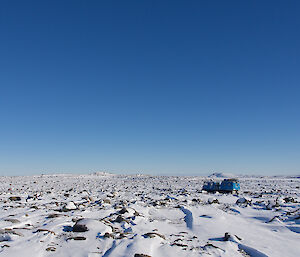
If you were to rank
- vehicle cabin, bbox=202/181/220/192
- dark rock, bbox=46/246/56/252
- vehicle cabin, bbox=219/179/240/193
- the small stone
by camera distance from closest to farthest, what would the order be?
1. dark rock, bbox=46/246/56/252
2. the small stone
3. vehicle cabin, bbox=219/179/240/193
4. vehicle cabin, bbox=202/181/220/192

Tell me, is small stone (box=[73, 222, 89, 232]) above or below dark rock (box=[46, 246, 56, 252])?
above

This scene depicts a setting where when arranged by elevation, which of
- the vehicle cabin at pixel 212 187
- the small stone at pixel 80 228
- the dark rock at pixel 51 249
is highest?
the vehicle cabin at pixel 212 187

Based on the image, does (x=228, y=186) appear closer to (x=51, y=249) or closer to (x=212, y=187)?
(x=212, y=187)

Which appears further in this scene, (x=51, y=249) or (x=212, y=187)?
(x=212, y=187)

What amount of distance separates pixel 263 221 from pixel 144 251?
18.2 feet

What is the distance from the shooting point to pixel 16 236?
5.16 meters

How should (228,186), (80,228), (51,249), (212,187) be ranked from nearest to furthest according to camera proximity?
1. (51,249)
2. (80,228)
3. (228,186)
4. (212,187)

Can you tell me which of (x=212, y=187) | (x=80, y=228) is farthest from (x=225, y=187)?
(x=80, y=228)

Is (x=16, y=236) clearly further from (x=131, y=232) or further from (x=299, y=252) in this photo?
(x=299, y=252)

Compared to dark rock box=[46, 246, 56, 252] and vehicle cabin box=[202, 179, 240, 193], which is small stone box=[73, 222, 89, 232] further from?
vehicle cabin box=[202, 179, 240, 193]

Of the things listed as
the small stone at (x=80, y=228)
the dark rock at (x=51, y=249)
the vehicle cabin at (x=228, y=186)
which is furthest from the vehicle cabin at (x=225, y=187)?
the dark rock at (x=51, y=249)

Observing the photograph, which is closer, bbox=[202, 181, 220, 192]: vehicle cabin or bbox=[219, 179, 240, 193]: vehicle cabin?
bbox=[219, 179, 240, 193]: vehicle cabin

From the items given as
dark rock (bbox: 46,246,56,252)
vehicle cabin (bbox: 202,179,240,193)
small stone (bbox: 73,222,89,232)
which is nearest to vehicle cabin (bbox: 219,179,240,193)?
vehicle cabin (bbox: 202,179,240,193)

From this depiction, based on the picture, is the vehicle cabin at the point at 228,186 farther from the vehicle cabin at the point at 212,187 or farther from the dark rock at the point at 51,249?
the dark rock at the point at 51,249
